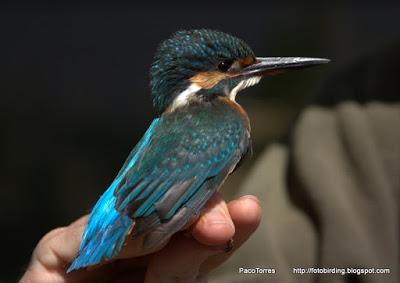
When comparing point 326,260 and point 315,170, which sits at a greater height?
point 315,170

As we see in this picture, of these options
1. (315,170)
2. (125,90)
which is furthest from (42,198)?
(315,170)

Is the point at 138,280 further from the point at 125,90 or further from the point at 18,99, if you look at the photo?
the point at 125,90

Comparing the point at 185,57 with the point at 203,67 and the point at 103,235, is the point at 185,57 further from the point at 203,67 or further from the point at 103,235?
the point at 103,235

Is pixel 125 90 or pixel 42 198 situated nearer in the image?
pixel 42 198

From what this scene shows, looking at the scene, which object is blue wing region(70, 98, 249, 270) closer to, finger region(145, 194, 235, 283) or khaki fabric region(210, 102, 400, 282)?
finger region(145, 194, 235, 283)

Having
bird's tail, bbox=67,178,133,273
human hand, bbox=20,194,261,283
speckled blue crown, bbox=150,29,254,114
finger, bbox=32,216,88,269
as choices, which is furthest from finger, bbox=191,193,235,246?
speckled blue crown, bbox=150,29,254,114

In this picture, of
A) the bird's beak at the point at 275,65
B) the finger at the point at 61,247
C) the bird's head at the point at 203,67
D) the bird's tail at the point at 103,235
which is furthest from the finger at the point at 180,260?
the bird's beak at the point at 275,65
